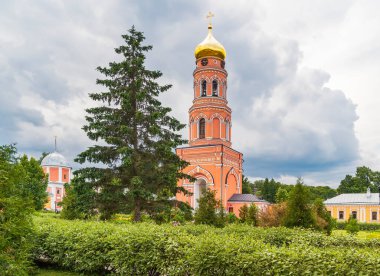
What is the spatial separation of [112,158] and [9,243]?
33.5 feet

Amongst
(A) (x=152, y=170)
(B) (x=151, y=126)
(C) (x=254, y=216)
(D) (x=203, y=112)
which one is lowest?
(C) (x=254, y=216)

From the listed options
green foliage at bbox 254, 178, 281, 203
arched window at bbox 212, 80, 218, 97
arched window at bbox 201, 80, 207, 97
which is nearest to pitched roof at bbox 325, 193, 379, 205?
green foliage at bbox 254, 178, 281, 203

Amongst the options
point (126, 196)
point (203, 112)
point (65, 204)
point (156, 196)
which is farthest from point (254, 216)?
point (203, 112)

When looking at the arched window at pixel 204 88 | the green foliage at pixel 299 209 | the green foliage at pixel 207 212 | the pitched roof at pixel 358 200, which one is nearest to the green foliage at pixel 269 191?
the pitched roof at pixel 358 200

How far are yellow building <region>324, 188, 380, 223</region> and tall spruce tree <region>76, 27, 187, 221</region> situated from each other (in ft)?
112

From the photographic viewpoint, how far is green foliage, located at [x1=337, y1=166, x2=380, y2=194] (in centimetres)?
5824

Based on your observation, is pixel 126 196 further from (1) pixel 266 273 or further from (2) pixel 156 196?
(1) pixel 266 273

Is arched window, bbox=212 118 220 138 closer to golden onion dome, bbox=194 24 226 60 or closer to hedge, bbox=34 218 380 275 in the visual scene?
golden onion dome, bbox=194 24 226 60

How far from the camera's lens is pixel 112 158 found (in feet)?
51.0

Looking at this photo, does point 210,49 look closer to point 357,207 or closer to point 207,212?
point 207,212

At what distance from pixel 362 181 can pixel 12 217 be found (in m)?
64.2

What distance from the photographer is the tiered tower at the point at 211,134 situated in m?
29.9

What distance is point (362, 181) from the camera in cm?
5947

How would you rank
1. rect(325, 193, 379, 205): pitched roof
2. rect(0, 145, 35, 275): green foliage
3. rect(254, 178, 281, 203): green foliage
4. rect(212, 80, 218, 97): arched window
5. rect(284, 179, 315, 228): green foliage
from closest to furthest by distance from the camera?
rect(0, 145, 35, 275): green foliage, rect(284, 179, 315, 228): green foliage, rect(212, 80, 218, 97): arched window, rect(325, 193, 379, 205): pitched roof, rect(254, 178, 281, 203): green foliage
